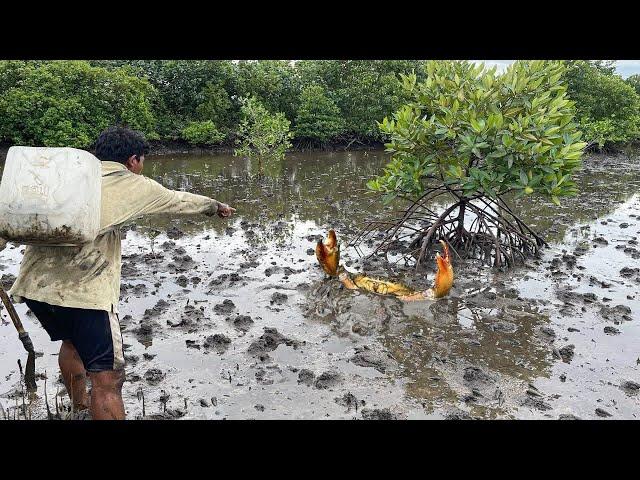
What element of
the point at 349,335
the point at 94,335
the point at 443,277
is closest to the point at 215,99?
the point at 443,277

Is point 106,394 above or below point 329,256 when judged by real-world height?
below

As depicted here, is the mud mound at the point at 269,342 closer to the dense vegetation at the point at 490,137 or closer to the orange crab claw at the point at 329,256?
the orange crab claw at the point at 329,256

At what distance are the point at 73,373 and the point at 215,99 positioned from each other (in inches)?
934

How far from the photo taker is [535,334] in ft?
21.2

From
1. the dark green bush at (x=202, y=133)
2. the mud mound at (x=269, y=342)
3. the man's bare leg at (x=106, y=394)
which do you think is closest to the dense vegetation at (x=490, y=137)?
the mud mound at (x=269, y=342)

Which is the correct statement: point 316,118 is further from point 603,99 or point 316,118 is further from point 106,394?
point 106,394

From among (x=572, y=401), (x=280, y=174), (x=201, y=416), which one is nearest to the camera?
(x=201, y=416)

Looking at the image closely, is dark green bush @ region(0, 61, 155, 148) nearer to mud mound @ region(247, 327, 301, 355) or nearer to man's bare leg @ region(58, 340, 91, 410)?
mud mound @ region(247, 327, 301, 355)

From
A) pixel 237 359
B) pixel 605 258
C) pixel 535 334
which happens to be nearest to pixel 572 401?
pixel 535 334

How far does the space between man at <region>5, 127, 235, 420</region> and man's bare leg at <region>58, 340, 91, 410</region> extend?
47 cm

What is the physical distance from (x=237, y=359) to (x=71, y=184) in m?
2.99

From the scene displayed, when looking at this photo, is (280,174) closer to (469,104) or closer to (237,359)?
(469,104)

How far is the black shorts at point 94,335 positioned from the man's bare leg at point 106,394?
0.05 meters

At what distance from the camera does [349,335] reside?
21.2 ft
